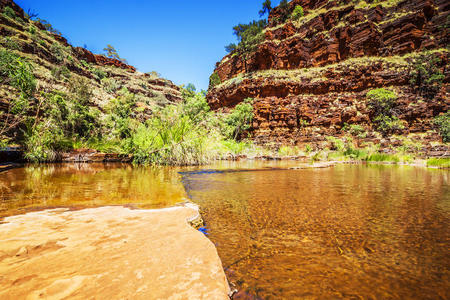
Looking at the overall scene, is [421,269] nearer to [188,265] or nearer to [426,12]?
[188,265]

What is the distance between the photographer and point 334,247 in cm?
112

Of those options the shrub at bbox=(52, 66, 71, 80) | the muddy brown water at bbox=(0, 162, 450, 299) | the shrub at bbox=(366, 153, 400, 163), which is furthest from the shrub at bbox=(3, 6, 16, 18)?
the shrub at bbox=(366, 153, 400, 163)

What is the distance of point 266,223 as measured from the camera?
150 cm

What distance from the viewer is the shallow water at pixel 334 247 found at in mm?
782

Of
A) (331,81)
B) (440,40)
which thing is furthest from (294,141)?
(440,40)

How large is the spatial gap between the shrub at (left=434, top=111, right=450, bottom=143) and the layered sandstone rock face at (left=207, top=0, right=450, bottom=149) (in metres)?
0.67

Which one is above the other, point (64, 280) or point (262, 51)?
point (262, 51)

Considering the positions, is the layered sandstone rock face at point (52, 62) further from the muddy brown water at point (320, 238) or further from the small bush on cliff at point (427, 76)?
the small bush on cliff at point (427, 76)

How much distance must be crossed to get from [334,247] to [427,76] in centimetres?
2731

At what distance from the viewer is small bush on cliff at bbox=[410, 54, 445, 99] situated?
18.9 m

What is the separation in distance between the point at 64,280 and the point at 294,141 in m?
23.3

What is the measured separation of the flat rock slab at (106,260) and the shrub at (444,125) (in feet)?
72.8

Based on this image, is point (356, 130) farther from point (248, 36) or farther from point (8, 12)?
point (8, 12)

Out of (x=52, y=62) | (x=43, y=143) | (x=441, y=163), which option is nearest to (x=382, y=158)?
(x=441, y=163)
